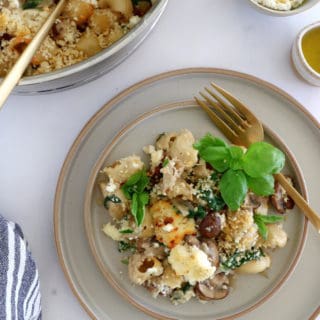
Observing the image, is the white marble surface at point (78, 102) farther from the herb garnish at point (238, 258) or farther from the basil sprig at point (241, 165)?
the herb garnish at point (238, 258)

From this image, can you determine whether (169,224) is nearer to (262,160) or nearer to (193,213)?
(193,213)

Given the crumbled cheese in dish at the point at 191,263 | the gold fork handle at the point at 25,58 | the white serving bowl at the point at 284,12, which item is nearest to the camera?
the gold fork handle at the point at 25,58

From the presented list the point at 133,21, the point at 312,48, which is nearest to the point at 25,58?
the point at 133,21

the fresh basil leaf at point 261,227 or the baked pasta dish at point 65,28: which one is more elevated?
the baked pasta dish at point 65,28

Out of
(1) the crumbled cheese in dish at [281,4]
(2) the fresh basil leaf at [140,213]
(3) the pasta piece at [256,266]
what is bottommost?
(3) the pasta piece at [256,266]

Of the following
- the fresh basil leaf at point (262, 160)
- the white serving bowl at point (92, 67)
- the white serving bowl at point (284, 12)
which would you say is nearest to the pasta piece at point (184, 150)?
the fresh basil leaf at point (262, 160)

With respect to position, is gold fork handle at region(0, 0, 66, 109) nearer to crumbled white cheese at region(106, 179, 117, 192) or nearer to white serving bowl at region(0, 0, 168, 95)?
white serving bowl at region(0, 0, 168, 95)

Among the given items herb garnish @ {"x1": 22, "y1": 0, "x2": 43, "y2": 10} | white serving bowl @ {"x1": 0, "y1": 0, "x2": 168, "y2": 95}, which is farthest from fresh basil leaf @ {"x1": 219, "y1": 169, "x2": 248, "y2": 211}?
herb garnish @ {"x1": 22, "y1": 0, "x2": 43, "y2": 10}
